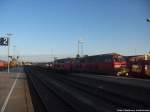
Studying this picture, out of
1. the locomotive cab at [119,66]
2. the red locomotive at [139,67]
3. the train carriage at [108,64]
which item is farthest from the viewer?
the train carriage at [108,64]

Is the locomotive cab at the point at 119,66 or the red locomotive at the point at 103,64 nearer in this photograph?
the locomotive cab at the point at 119,66

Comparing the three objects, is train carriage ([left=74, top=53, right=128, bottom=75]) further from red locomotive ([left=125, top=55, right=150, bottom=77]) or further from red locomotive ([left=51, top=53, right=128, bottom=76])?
red locomotive ([left=125, top=55, right=150, bottom=77])

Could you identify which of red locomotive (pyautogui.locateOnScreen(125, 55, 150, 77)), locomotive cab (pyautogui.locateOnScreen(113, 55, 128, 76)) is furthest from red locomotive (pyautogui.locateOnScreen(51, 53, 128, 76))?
red locomotive (pyautogui.locateOnScreen(125, 55, 150, 77))

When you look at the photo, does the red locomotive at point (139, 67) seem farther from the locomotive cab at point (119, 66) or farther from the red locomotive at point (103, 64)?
the red locomotive at point (103, 64)

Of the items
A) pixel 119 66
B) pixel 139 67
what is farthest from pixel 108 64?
pixel 139 67

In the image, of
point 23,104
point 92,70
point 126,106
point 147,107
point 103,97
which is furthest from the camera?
point 92,70

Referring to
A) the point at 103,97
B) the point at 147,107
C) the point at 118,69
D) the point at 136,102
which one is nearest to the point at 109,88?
the point at 103,97

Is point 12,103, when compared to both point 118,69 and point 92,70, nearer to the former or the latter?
point 118,69

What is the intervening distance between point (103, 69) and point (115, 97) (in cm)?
2557

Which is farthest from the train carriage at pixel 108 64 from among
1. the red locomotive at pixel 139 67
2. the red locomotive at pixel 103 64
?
the red locomotive at pixel 139 67

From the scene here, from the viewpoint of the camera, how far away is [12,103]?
1836 cm

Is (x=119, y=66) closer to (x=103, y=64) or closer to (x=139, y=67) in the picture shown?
(x=103, y=64)

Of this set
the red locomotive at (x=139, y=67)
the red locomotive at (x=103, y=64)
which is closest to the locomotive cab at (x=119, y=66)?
the red locomotive at (x=103, y=64)

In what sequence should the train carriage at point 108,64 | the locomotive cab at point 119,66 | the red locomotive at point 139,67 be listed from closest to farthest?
the red locomotive at point 139,67
the locomotive cab at point 119,66
the train carriage at point 108,64
